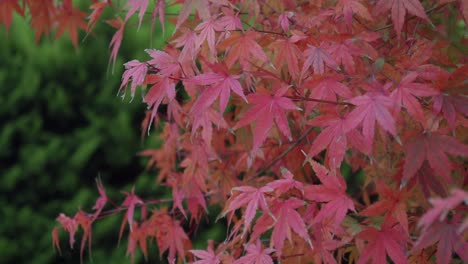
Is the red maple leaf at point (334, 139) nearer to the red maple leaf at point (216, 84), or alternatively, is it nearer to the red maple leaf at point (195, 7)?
the red maple leaf at point (216, 84)

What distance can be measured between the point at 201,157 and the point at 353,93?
0.46 m

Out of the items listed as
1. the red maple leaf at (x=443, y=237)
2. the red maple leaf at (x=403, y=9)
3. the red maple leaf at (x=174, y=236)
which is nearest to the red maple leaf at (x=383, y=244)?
the red maple leaf at (x=443, y=237)

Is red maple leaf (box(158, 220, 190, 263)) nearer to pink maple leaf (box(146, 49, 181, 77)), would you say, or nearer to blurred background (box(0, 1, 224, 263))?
pink maple leaf (box(146, 49, 181, 77))

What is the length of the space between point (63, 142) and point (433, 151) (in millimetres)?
1970

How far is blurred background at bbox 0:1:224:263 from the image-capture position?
2500 millimetres

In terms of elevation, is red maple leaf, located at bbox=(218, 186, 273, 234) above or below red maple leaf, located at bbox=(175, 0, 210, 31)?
below

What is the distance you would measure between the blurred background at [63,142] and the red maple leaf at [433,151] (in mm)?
1693

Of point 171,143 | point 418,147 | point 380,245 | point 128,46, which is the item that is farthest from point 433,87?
point 128,46

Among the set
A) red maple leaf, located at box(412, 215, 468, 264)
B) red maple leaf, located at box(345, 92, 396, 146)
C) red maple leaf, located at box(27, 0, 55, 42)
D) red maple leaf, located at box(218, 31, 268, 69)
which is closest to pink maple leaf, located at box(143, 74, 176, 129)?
red maple leaf, located at box(218, 31, 268, 69)

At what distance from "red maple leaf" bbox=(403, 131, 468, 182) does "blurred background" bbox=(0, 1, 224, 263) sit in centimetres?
169

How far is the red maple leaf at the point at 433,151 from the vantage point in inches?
33.8

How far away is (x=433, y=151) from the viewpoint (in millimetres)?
886

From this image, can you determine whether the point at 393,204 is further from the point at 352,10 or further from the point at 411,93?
the point at 352,10

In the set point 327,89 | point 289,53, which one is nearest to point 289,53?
point 289,53
